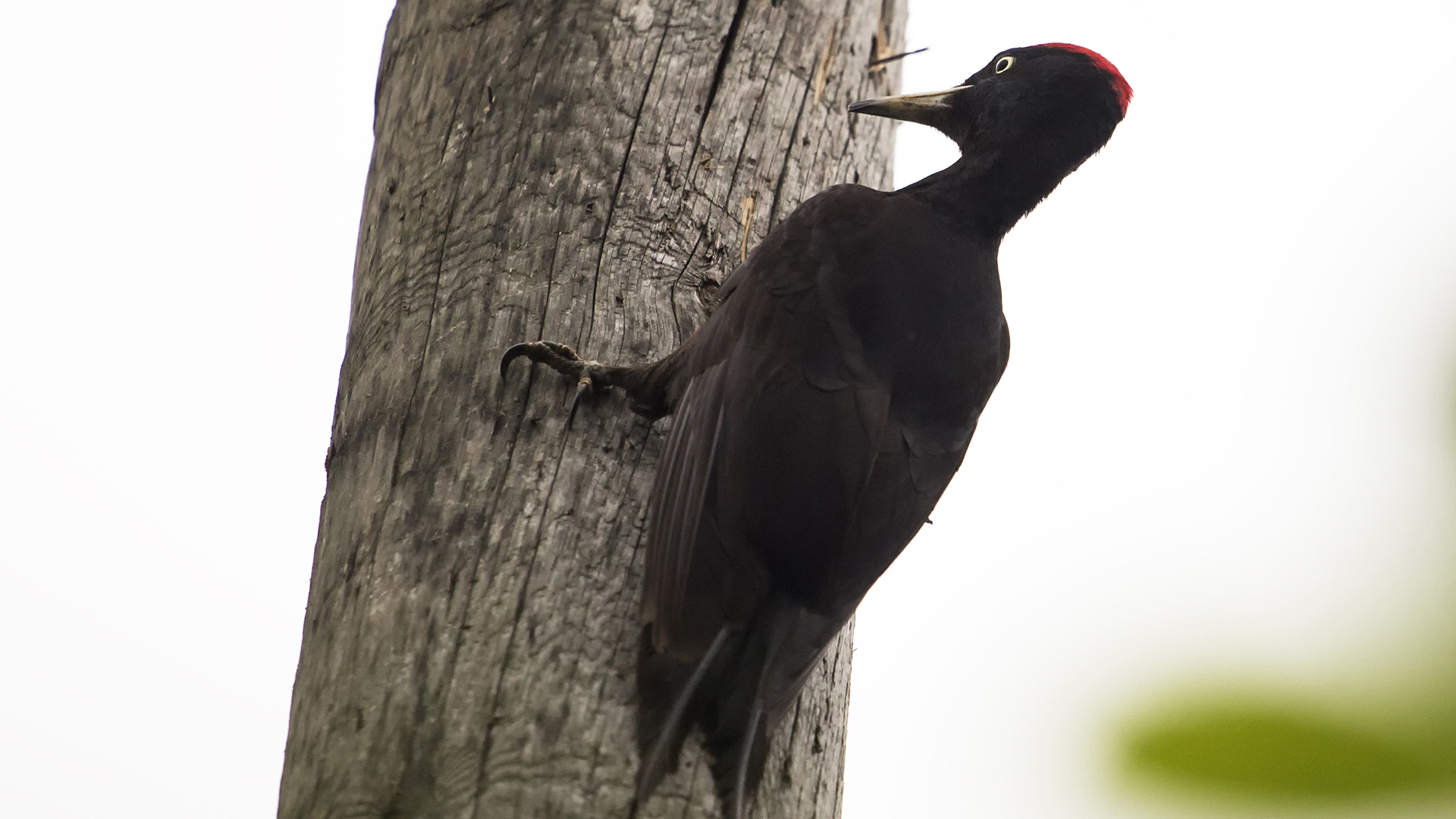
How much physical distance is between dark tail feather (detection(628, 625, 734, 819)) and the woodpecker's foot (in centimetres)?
42

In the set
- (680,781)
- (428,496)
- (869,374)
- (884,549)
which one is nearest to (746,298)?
(869,374)

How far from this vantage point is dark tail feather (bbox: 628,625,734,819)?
6.06 ft

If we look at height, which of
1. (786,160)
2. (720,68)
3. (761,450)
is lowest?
(761,450)

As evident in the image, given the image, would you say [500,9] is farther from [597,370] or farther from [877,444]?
[877,444]

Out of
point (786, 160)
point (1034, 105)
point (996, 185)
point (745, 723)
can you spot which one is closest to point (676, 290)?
point (786, 160)

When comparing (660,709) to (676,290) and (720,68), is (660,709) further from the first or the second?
(720,68)

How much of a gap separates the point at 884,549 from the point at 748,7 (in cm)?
126

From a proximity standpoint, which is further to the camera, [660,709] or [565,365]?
[565,365]

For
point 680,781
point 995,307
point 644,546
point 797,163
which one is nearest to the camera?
point 680,781

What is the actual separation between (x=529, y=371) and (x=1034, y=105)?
1.32m

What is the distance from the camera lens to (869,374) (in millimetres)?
2309

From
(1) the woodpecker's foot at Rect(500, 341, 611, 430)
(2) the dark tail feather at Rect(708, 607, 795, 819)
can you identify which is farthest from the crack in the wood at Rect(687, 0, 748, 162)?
(2) the dark tail feather at Rect(708, 607, 795, 819)

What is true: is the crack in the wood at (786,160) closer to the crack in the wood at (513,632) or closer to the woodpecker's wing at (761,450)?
the woodpecker's wing at (761,450)

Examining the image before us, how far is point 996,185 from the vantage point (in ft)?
9.06
